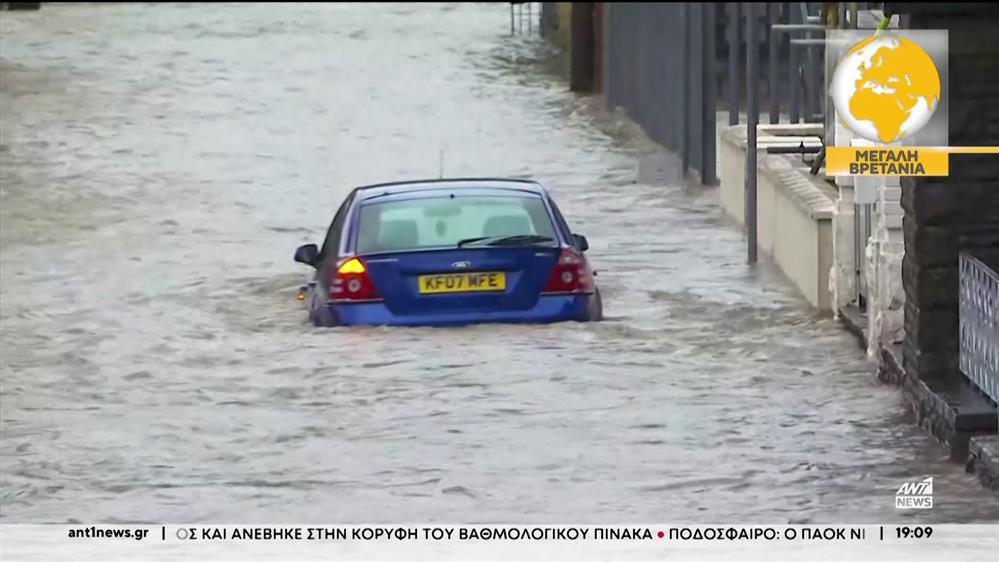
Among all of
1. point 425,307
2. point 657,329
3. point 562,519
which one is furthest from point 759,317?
point 562,519

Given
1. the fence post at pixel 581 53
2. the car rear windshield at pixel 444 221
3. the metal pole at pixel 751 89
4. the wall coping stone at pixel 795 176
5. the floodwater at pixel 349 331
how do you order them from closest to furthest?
the floodwater at pixel 349 331 < the car rear windshield at pixel 444 221 < the fence post at pixel 581 53 < the wall coping stone at pixel 795 176 < the metal pole at pixel 751 89

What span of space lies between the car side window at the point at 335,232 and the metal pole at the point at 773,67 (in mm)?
2228

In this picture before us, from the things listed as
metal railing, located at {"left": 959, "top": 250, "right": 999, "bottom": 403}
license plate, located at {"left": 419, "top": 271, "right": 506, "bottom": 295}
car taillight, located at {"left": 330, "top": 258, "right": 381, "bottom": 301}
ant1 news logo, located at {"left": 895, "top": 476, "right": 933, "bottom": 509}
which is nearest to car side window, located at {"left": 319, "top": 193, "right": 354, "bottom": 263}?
car taillight, located at {"left": 330, "top": 258, "right": 381, "bottom": 301}

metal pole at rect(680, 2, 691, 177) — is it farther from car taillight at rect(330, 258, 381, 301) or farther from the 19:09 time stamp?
the 19:09 time stamp

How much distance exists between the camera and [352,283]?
40.4ft

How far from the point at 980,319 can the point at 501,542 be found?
79.9 inches

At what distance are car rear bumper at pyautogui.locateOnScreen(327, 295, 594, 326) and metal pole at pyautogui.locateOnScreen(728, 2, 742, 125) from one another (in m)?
1.85

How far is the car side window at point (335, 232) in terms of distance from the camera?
12.6 metres

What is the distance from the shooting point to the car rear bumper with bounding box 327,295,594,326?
1208 centimetres

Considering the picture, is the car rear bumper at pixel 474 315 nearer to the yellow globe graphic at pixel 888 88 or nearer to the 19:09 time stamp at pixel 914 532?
the yellow globe graphic at pixel 888 88

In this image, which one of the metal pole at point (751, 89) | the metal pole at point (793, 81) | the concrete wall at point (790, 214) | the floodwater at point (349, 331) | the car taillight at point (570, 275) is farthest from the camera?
the metal pole at point (793, 81)

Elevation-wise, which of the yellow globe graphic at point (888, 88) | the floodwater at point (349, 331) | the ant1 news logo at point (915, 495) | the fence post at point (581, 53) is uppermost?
the yellow globe graphic at point (888, 88)

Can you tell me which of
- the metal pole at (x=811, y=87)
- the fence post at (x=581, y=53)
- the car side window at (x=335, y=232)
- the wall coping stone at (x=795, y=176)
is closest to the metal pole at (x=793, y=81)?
the metal pole at (x=811, y=87)

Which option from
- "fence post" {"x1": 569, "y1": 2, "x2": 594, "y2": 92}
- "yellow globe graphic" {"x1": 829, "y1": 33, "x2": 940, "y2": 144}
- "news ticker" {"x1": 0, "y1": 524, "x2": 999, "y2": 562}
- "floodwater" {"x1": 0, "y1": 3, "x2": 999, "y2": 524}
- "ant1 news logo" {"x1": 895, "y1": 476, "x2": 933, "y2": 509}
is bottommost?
"news ticker" {"x1": 0, "y1": 524, "x2": 999, "y2": 562}
